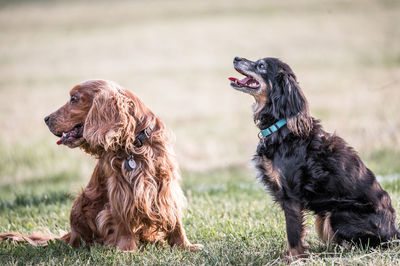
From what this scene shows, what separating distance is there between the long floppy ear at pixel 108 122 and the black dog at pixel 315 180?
131 cm

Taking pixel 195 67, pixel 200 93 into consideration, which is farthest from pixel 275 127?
pixel 195 67

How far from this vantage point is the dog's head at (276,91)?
468 centimetres

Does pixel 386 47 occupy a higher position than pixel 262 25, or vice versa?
pixel 262 25

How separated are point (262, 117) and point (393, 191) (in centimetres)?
308

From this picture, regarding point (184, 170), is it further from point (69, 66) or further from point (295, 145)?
point (69, 66)

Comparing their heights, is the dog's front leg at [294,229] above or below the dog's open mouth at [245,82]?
below

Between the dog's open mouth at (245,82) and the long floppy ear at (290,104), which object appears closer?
the long floppy ear at (290,104)

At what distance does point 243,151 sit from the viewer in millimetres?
13312

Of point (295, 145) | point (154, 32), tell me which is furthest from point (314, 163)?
point (154, 32)

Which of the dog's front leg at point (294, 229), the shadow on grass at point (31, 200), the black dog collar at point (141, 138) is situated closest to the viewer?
the dog's front leg at point (294, 229)

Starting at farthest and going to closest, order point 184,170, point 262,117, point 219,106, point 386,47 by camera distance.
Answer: point 386,47
point 219,106
point 184,170
point 262,117

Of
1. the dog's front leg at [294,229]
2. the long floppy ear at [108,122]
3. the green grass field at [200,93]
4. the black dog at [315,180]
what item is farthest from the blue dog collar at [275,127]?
the long floppy ear at [108,122]

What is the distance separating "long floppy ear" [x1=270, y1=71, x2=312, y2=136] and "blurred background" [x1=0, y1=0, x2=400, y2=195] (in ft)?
8.19

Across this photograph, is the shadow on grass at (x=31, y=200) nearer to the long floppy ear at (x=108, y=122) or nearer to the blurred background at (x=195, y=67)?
the blurred background at (x=195, y=67)
